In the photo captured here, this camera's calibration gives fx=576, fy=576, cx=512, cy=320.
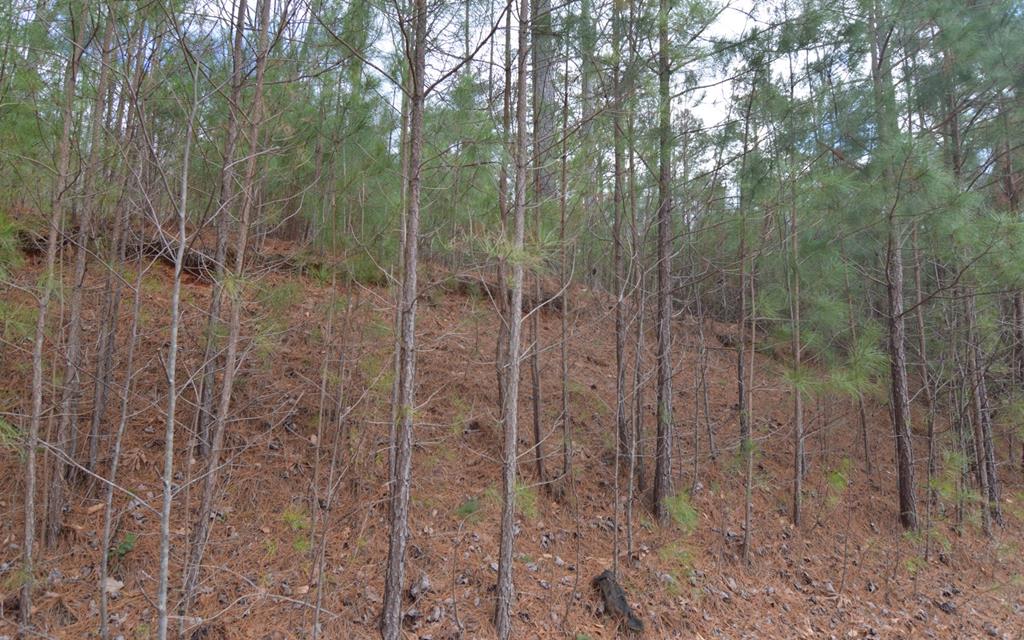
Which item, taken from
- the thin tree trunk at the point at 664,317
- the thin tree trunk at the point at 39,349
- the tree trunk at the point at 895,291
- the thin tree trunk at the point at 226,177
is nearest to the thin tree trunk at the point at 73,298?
the thin tree trunk at the point at 39,349

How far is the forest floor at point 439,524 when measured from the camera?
4.38 meters

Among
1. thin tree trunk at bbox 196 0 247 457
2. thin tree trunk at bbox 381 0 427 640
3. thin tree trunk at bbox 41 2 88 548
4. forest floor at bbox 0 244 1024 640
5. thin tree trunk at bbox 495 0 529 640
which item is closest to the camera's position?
thin tree trunk at bbox 196 0 247 457

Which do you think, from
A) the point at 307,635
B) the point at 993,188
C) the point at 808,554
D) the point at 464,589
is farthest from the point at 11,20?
the point at 993,188

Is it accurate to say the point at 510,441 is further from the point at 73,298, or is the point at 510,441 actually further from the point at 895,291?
the point at 895,291

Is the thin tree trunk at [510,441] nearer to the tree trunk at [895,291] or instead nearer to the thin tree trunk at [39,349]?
the thin tree trunk at [39,349]

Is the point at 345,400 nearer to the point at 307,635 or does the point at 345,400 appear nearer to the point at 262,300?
the point at 262,300

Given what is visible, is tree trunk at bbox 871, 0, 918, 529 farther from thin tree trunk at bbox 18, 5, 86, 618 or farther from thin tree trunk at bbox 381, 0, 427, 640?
thin tree trunk at bbox 18, 5, 86, 618

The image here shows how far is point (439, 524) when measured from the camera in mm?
5551

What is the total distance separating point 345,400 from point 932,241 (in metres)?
7.65

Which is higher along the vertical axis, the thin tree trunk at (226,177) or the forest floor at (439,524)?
the thin tree trunk at (226,177)

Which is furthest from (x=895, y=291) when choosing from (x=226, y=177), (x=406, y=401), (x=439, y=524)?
(x=226, y=177)

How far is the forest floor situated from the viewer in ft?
14.4

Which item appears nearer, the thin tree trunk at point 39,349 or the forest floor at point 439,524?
the thin tree trunk at point 39,349

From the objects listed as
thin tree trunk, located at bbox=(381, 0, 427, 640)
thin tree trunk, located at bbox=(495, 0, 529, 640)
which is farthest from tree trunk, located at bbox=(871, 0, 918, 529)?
thin tree trunk, located at bbox=(381, 0, 427, 640)
